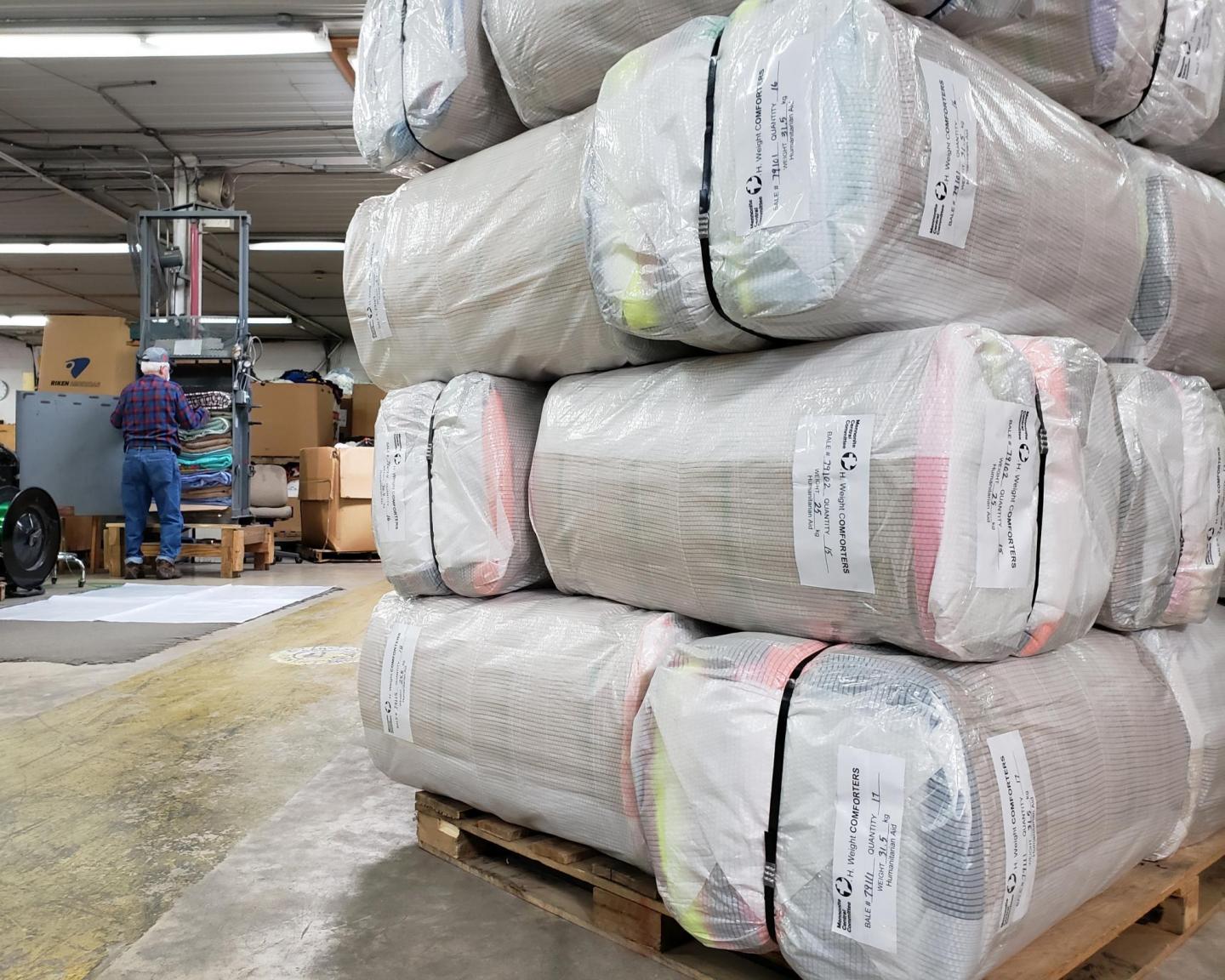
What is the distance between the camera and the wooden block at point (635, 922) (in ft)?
5.41

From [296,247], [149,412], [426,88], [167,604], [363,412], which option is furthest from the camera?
[363,412]

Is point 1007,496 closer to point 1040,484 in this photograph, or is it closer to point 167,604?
point 1040,484

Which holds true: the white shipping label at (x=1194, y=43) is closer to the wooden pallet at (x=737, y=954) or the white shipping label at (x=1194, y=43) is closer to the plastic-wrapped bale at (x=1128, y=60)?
the plastic-wrapped bale at (x=1128, y=60)

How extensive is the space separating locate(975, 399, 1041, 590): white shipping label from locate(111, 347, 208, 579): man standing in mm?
6944

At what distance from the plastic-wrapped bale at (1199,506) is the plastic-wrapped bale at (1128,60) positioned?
0.49 metres

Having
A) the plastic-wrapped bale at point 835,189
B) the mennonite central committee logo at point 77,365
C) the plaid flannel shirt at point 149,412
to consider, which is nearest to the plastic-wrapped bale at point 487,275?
the plastic-wrapped bale at point 835,189

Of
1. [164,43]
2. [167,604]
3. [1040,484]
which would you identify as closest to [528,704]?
[1040,484]

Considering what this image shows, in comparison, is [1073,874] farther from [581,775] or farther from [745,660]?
[581,775]

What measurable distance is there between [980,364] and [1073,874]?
2.41 ft

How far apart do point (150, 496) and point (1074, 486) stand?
24.0 ft

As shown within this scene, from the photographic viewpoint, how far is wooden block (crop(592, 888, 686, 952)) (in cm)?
165

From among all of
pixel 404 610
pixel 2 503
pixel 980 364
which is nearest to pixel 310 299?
pixel 2 503

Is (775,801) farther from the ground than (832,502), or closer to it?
closer to it

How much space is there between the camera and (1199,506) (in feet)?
5.64
